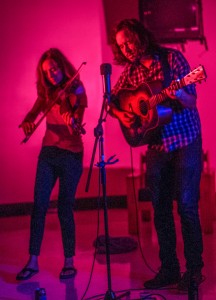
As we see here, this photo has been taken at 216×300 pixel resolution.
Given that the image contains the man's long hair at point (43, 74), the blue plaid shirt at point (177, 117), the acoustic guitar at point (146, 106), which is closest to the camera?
the acoustic guitar at point (146, 106)

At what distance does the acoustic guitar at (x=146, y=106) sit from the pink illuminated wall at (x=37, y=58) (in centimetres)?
316

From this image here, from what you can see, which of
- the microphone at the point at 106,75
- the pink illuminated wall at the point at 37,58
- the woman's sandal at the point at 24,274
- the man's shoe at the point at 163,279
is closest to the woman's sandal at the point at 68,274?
the woman's sandal at the point at 24,274

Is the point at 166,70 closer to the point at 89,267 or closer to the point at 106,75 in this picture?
the point at 106,75

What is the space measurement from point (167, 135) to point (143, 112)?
336mm

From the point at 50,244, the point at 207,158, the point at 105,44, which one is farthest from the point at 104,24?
the point at 50,244

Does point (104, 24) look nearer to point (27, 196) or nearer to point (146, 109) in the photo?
point (27, 196)

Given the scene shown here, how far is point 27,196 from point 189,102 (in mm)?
4119

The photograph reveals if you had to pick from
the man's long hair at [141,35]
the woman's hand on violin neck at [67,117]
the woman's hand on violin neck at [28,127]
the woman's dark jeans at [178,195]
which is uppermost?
the man's long hair at [141,35]

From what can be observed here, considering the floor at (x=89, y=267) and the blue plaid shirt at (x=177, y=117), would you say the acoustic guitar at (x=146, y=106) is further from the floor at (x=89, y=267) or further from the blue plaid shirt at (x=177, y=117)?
the floor at (x=89, y=267)

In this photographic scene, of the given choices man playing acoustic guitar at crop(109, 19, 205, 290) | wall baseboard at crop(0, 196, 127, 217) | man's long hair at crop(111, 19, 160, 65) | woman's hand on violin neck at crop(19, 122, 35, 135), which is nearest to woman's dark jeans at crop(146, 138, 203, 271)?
man playing acoustic guitar at crop(109, 19, 205, 290)

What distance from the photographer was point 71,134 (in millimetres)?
3953

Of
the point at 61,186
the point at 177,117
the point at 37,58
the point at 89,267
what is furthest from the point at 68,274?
the point at 37,58

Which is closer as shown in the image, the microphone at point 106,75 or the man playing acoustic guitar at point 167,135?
the microphone at point 106,75

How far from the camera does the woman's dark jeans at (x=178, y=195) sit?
3.49 m
